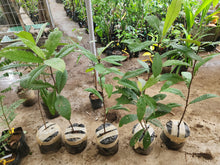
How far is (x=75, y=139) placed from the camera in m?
1.48

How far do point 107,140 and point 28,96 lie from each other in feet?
4.89

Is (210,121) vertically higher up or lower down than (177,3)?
lower down

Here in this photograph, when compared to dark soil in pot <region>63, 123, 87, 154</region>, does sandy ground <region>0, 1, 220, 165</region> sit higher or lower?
lower

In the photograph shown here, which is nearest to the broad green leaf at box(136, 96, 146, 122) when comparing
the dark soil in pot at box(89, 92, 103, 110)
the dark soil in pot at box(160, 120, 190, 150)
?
the dark soil in pot at box(160, 120, 190, 150)

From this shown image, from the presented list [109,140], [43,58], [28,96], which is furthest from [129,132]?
[28,96]

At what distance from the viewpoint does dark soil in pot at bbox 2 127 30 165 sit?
1.49 metres

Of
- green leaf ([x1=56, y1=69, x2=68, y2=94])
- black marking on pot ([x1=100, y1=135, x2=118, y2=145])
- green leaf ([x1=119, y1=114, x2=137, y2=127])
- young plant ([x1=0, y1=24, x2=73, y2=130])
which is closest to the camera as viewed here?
young plant ([x1=0, y1=24, x2=73, y2=130])

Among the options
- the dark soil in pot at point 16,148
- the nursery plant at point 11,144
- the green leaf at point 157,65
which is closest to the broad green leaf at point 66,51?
the green leaf at point 157,65

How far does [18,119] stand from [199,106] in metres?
2.63

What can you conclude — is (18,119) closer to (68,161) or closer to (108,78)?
(68,161)

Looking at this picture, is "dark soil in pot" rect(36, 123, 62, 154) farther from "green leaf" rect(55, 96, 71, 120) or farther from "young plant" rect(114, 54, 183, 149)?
"young plant" rect(114, 54, 183, 149)

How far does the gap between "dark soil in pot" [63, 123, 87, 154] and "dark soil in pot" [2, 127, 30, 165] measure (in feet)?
1.54

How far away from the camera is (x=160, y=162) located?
1.52 metres

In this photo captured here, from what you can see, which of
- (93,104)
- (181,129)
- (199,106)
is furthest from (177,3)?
(199,106)
